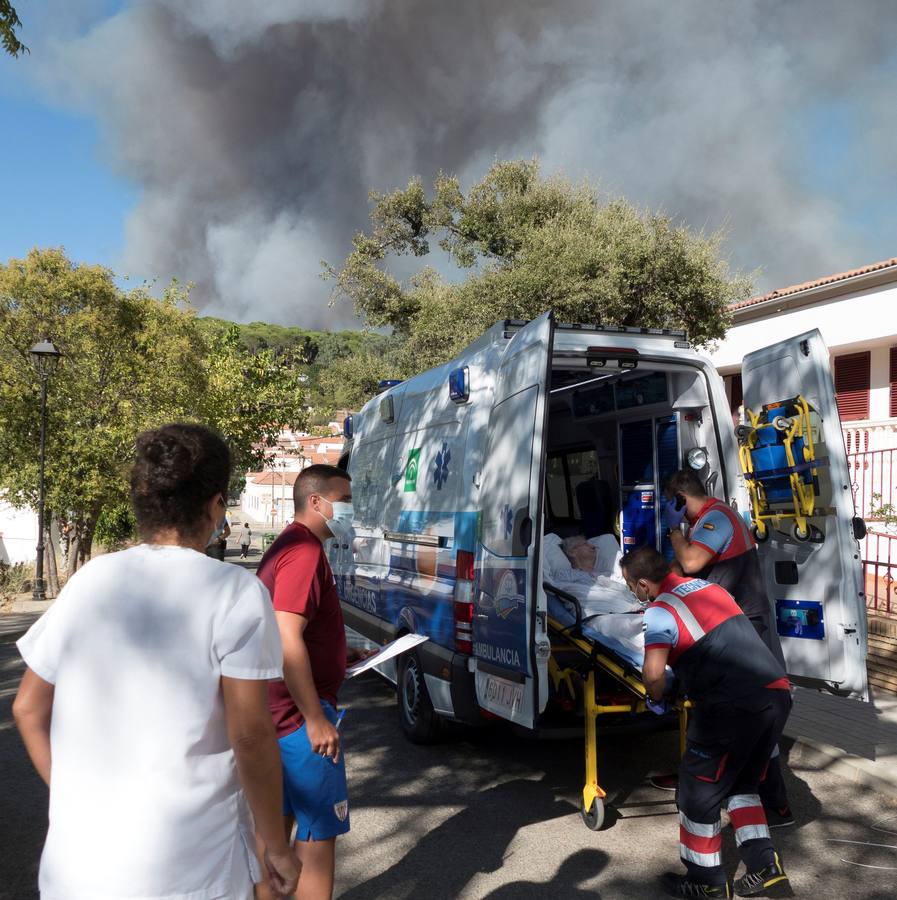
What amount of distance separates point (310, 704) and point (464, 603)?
2.65 metres

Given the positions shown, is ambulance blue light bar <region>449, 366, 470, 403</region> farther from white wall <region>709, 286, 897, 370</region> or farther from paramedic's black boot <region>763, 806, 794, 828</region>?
white wall <region>709, 286, 897, 370</region>

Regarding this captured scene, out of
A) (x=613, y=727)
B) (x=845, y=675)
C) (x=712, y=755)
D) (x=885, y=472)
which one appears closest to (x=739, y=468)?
(x=845, y=675)

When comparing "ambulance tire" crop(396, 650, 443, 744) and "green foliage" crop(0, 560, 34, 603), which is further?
"green foliage" crop(0, 560, 34, 603)

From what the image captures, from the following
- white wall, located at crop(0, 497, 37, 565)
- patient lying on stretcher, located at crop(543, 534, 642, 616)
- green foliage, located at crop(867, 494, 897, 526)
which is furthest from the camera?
white wall, located at crop(0, 497, 37, 565)

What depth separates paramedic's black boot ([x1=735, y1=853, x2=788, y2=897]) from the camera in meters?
3.99

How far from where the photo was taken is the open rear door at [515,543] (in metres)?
4.70

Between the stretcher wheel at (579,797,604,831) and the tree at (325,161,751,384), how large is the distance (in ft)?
43.0

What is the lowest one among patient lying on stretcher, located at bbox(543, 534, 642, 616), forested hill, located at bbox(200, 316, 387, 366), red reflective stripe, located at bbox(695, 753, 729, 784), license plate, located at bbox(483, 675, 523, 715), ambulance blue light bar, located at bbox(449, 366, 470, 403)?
red reflective stripe, located at bbox(695, 753, 729, 784)

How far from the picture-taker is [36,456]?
20.1 meters

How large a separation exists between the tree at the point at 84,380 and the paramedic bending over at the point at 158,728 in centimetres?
1820

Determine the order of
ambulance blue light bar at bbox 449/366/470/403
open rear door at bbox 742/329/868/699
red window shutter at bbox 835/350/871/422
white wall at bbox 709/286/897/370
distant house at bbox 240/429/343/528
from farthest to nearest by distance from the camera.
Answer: distant house at bbox 240/429/343/528, red window shutter at bbox 835/350/871/422, white wall at bbox 709/286/897/370, ambulance blue light bar at bbox 449/366/470/403, open rear door at bbox 742/329/868/699

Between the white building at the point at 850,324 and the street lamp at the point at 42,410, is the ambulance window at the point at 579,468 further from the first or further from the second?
the street lamp at the point at 42,410

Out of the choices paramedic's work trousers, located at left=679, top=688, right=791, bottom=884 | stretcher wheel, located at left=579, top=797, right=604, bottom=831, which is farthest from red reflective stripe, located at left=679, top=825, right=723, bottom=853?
stretcher wheel, located at left=579, top=797, right=604, bottom=831

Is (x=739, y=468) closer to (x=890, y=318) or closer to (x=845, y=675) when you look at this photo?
(x=845, y=675)
